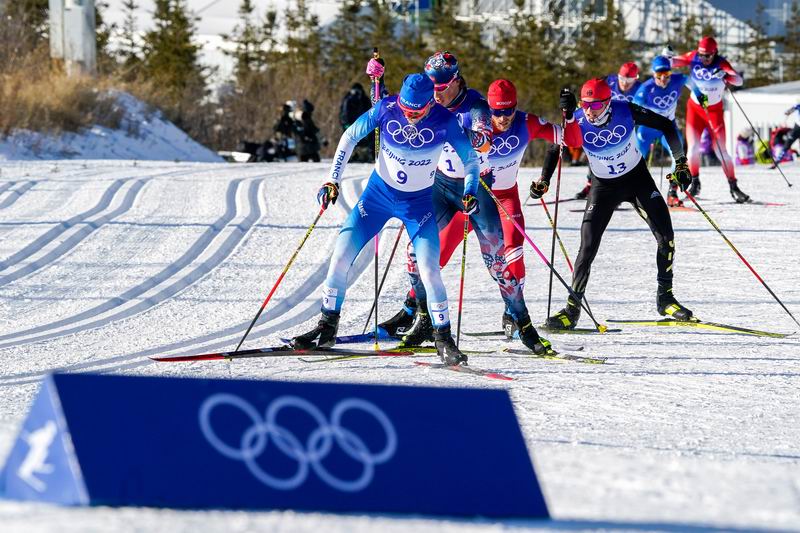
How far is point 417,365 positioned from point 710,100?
882cm

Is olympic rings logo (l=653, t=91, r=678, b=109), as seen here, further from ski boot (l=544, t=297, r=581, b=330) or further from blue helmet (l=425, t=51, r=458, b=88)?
blue helmet (l=425, t=51, r=458, b=88)

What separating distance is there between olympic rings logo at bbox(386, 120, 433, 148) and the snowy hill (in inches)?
593

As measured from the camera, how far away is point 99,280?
38.8ft

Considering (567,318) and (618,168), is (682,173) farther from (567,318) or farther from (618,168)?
(567,318)

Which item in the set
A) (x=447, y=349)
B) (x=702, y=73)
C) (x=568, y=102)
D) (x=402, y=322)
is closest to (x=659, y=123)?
(x=568, y=102)

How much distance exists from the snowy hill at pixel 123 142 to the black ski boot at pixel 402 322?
45.7 feet

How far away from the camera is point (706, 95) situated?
15094 mm

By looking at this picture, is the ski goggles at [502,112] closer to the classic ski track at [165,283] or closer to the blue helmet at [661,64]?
A: the classic ski track at [165,283]

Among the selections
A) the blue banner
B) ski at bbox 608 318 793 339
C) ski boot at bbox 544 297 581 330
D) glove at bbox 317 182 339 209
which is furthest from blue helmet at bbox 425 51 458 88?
the blue banner

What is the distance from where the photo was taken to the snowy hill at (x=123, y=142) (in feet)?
73.9

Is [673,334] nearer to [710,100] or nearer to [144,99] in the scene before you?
[710,100]

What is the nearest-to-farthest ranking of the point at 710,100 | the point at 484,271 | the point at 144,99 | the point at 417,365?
the point at 417,365, the point at 484,271, the point at 710,100, the point at 144,99

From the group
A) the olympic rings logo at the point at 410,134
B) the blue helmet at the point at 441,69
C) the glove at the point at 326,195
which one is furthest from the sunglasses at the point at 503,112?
the glove at the point at 326,195

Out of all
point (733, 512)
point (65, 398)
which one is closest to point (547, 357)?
point (733, 512)
